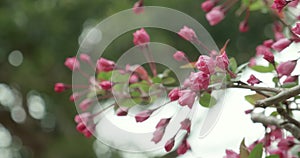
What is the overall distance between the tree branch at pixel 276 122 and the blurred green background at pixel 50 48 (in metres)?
1.70

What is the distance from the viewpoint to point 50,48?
109 inches

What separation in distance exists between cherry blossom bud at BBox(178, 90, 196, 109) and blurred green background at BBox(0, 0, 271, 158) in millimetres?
1807

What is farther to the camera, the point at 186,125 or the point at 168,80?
the point at 168,80

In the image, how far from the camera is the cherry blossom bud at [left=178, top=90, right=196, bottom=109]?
0.60 meters

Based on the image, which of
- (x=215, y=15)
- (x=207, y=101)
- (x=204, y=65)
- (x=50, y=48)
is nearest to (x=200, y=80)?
(x=204, y=65)

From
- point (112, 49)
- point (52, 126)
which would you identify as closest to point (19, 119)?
point (52, 126)

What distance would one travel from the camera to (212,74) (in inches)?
24.2

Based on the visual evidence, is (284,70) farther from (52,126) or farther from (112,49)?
(52,126)

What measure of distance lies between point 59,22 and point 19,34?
0.72ft

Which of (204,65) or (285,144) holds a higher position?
(204,65)

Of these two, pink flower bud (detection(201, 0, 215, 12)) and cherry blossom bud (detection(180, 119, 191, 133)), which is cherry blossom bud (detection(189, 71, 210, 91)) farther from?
pink flower bud (detection(201, 0, 215, 12))

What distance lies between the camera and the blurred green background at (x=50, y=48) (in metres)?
2.58

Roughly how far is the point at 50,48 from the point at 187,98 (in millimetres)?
2229

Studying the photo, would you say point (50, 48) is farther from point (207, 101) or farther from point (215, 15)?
point (207, 101)
